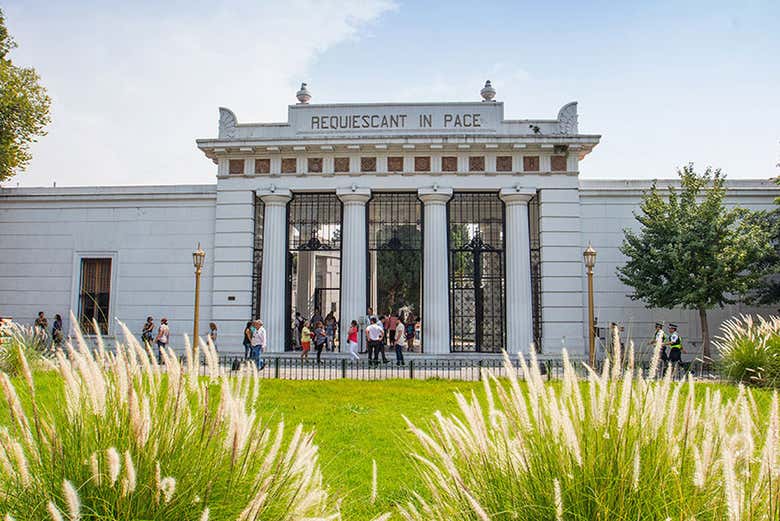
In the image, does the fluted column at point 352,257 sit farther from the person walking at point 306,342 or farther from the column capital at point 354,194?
the person walking at point 306,342

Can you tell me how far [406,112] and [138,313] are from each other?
1285cm

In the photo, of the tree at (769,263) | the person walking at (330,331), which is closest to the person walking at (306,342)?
the person walking at (330,331)

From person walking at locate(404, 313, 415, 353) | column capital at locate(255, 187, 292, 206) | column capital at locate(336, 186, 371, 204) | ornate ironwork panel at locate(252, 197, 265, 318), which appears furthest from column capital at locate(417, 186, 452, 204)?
ornate ironwork panel at locate(252, 197, 265, 318)

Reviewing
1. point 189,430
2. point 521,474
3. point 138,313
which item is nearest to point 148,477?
point 189,430

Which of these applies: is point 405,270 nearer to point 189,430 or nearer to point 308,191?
point 308,191

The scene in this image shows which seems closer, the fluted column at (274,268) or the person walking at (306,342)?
the person walking at (306,342)

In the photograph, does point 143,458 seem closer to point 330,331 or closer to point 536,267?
point 330,331

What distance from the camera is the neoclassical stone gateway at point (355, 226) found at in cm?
2047

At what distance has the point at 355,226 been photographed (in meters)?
20.8

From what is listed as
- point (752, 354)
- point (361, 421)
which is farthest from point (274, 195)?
point (752, 354)

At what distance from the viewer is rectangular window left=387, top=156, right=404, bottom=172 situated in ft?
69.0

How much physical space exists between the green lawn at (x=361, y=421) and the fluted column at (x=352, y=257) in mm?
7597

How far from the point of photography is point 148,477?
237cm

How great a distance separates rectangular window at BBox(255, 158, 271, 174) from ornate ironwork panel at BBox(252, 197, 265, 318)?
1.08 m
